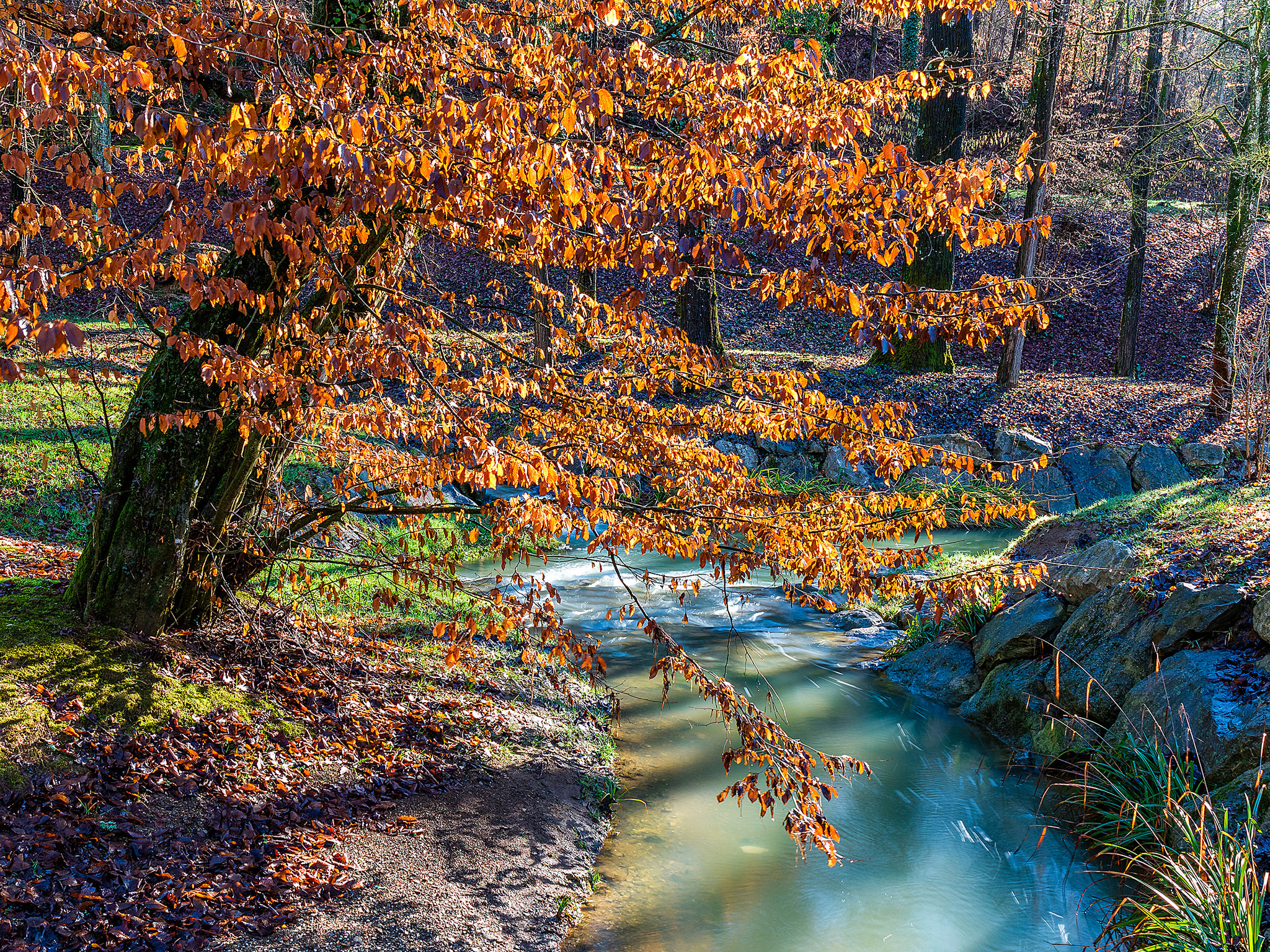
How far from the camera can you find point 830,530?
4.84m

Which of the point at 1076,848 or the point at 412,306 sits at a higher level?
the point at 412,306

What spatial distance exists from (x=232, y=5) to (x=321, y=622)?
413 centimetres

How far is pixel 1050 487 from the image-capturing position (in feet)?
46.4

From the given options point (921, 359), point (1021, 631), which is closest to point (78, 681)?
point (1021, 631)

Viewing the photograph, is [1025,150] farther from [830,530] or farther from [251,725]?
[251,725]

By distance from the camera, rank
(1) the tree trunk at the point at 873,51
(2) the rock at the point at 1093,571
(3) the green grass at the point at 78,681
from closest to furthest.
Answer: (3) the green grass at the point at 78,681 → (2) the rock at the point at 1093,571 → (1) the tree trunk at the point at 873,51

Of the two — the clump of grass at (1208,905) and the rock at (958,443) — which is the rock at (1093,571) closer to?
the clump of grass at (1208,905)

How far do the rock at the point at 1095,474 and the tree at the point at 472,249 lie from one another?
10116 millimetres

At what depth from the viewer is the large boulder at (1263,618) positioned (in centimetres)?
580

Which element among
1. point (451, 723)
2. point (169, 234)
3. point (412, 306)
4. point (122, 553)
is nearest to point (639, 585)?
point (451, 723)

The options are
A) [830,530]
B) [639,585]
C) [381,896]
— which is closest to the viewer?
[381,896]

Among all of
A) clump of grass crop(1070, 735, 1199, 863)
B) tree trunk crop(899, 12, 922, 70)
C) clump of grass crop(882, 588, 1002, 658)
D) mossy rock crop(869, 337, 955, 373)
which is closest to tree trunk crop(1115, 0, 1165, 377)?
mossy rock crop(869, 337, 955, 373)

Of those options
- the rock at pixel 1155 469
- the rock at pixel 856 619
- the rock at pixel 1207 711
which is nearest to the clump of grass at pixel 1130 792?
the rock at pixel 1207 711

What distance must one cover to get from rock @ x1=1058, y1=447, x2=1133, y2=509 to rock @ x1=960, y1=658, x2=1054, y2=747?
7277 mm
